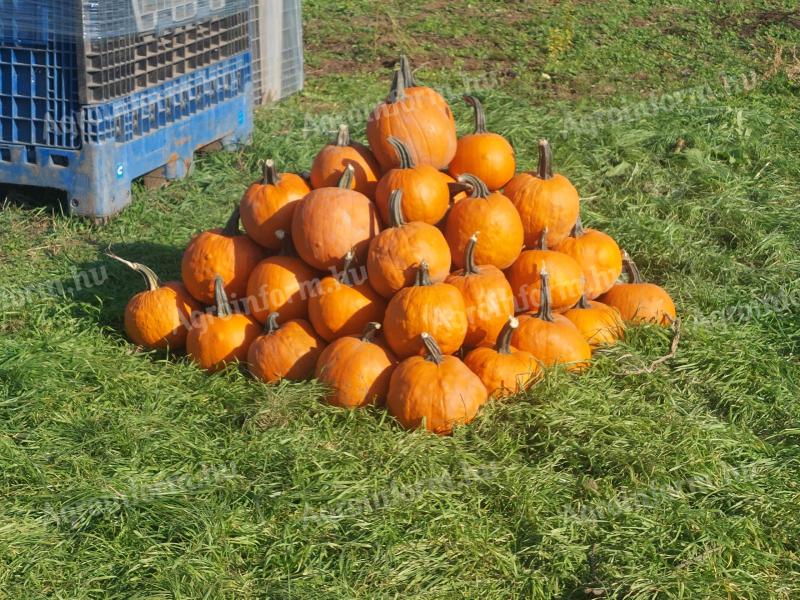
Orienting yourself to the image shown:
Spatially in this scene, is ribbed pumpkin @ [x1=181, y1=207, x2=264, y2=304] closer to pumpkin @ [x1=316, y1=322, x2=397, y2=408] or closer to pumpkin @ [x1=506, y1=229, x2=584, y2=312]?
pumpkin @ [x1=316, y1=322, x2=397, y2=408]

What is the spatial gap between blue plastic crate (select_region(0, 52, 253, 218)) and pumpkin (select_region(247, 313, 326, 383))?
7.63 feet

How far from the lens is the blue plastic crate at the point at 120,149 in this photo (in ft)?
20.7

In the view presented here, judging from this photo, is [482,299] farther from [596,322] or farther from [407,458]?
[407,458]

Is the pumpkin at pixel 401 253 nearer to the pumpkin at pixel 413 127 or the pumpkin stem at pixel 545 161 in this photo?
the pumpkin at pixel 413 127

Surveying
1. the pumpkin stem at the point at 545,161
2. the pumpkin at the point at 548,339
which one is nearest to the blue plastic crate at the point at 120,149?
the pumpkin stem at the point at 545,161

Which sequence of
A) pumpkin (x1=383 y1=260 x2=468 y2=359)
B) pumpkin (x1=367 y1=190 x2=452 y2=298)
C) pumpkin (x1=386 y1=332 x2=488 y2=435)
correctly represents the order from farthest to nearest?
pumpkin (x1=367 y1=190 x2=452 y2=298), pumpkin (x1=383 y1=260 x2=468 y2=359), pumpkin (x1=386 y1=332 x2=488 y2=435)

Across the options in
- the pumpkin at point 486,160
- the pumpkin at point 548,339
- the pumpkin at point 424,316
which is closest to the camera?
the pumpkin at point 424,316

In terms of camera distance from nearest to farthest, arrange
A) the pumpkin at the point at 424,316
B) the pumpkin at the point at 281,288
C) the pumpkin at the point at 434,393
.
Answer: the pumpkin at the point at 434,393 → the pumpkin at the point at 424,316 → the pumpkin at the point at 281,288

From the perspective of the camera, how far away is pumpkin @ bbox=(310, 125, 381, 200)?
4.89 m

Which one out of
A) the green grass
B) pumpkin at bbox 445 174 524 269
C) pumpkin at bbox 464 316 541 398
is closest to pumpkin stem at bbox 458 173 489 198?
pumpkin at bbox 445 174 524 269

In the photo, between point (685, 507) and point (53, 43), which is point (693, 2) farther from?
point (685, 507)

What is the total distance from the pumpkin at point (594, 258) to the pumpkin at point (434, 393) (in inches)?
42.4

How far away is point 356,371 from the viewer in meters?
4.35

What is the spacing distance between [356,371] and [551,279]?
109 cm
